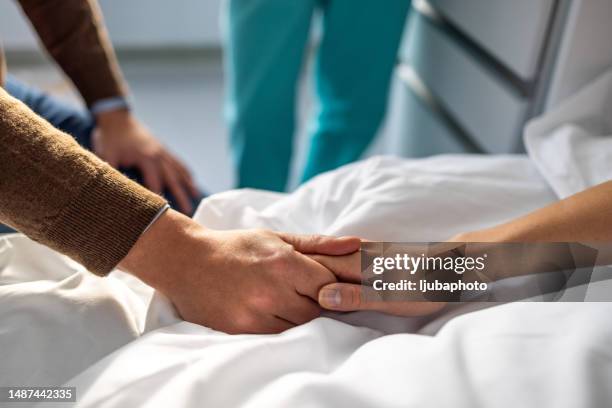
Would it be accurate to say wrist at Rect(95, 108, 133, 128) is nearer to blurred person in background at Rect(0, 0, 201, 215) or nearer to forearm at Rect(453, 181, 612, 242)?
blurred person in background at Rect(0, 0, 201, 215)

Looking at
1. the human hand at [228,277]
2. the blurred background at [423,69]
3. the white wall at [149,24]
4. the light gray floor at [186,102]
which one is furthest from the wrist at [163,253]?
the white wall at [149,24]

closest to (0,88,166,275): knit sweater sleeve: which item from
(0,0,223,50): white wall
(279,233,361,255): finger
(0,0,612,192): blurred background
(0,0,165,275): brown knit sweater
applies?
(0,0,165,275): brown knit sweater

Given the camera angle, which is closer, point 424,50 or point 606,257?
point 606,257

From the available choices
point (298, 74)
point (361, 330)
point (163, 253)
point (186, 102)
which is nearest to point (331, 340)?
point (361, 330)

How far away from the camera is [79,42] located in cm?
93

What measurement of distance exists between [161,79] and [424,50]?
1243 millimetres

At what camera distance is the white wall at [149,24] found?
2.14 metres

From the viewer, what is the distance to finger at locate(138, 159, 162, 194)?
0.94 meters

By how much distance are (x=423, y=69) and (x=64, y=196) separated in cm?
103

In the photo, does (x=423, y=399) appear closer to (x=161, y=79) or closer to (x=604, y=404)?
(x=604, y=404)

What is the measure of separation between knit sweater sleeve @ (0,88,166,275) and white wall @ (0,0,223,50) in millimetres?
1795

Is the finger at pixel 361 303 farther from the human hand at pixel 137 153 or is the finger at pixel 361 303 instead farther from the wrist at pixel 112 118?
the wrist at pixel 112 118

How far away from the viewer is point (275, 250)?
1.84 ft

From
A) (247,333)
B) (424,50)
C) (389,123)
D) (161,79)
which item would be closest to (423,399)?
(247,333)
